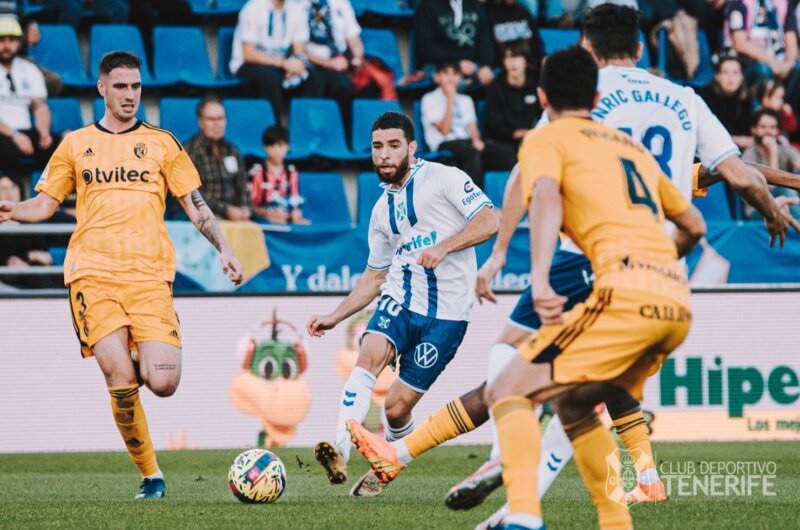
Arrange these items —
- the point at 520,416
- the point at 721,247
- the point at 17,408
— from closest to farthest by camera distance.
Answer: the point at 520,416, the point at 17,408, the point at 721,247

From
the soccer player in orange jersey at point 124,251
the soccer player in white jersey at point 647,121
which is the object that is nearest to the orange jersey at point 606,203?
the soccer player in white jersey at point 647,121

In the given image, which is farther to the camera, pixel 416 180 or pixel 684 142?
pixel 416 180

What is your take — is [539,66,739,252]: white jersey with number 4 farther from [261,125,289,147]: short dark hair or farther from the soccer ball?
[261,125,289,147]: short dark hair

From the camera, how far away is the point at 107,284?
7684mm

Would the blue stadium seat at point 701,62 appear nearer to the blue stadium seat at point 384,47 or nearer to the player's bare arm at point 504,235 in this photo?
the blue stadium seat at point 384,47

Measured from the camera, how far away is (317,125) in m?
14.9

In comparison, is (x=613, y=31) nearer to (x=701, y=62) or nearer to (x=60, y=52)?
(x=60, y=52)

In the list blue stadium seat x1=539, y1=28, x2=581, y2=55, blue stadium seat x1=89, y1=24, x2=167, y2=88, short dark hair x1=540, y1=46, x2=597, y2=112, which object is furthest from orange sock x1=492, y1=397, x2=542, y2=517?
blue stadium seat x1=539, y1=28, x2=581, y2=55

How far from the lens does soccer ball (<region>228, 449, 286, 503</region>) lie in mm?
7156

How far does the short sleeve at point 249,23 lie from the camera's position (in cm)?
1470

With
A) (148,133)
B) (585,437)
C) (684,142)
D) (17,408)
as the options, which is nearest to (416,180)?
(148,133)

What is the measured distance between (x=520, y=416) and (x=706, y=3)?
13533 mm

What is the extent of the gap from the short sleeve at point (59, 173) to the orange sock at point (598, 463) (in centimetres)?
421

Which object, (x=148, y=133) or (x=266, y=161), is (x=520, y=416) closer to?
(x=148, y=133)
